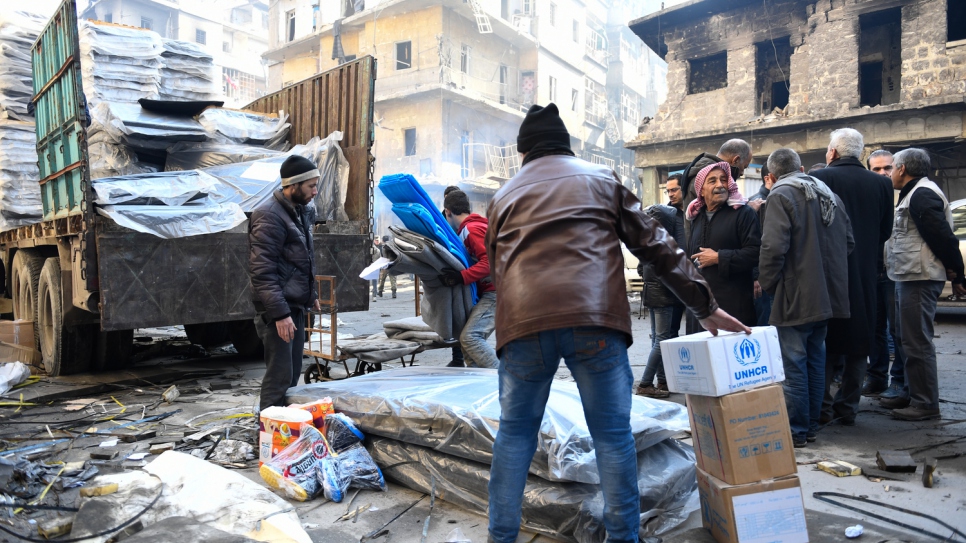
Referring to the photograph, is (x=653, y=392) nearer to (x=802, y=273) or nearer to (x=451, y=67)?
(x=802, y=273)

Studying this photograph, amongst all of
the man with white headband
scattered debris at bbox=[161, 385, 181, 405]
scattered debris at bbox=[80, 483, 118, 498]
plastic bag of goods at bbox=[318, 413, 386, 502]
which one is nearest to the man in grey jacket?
plastic bag of goods at bbox=[318, 413, 386, 502]

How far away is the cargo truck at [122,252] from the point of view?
5223mm

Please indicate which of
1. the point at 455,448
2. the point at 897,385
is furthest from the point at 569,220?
the point at 897,385

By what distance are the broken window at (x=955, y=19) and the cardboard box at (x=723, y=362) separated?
51.3 feet

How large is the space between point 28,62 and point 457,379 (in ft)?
29.1

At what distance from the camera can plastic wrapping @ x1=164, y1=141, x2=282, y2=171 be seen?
682cm

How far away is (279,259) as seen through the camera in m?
3.91

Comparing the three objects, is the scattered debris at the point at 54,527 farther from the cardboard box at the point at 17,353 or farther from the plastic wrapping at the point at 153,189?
the cardboard box at the point at 17,353

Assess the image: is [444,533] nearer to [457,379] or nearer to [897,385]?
[457,379]

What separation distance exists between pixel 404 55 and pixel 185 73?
2143 centimetres

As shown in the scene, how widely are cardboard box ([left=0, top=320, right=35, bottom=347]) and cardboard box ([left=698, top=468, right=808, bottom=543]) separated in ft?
23.6

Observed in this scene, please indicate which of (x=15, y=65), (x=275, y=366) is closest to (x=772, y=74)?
(x=15, y=65)

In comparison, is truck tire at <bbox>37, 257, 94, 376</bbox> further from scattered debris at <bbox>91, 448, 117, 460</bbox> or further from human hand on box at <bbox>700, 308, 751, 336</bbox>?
human hand on box at <bbox>700, 308, 751, 336</bbox>

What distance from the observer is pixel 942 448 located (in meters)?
3.71
